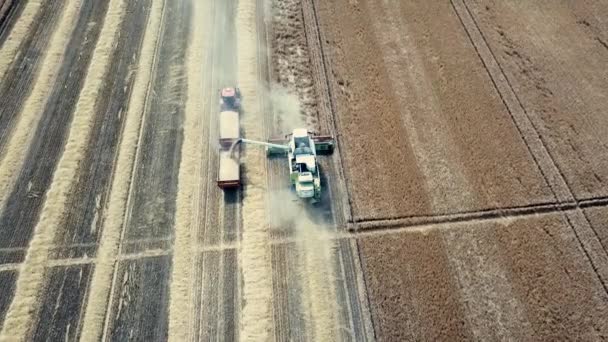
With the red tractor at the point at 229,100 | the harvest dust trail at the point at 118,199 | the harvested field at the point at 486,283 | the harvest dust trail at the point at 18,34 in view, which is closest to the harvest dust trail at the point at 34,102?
the harvest dust trail at the point at 18,34

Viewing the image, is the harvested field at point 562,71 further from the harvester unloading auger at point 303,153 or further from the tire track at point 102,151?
the tire track at point 102,151

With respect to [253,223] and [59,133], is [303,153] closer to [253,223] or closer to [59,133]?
[253,223]

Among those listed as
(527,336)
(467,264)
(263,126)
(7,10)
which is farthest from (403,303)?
(7,10)

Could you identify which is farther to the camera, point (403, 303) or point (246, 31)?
point (246, 31)

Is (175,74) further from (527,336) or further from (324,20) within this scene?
(527,336)

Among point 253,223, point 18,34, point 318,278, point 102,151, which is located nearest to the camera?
point 318,278

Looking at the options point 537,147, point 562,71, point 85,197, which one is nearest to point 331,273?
point 85,197
